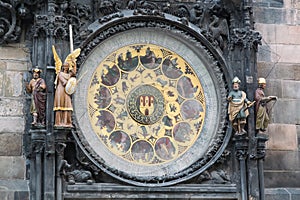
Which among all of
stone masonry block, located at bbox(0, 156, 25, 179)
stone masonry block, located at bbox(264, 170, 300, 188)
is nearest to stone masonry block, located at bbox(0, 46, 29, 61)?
stone masonry block, located at bbox(0, 156, 25, 179)

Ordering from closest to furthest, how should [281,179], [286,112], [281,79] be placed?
1. [281,179]
2. [286,112]
3. [281,79]

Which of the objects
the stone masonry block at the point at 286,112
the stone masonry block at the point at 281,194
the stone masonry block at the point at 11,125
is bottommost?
the stone masonry block at the point at 281,194

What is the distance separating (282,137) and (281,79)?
832 mm

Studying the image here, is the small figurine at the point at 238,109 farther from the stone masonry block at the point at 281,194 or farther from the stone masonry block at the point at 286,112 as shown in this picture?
the stone masonry block at the point at 281,194

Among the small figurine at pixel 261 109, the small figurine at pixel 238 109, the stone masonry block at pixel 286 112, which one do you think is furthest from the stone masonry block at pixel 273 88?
the small figurine at pixel 238 109

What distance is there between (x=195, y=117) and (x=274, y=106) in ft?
4.02

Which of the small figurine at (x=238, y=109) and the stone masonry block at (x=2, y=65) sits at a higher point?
the stone masonry block at (x=2, y=65)

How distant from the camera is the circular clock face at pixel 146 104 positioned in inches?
382

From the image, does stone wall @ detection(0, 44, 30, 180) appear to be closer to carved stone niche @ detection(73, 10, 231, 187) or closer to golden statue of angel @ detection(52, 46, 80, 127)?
golden statue of angel @ detection(52, 46, 80, 127)

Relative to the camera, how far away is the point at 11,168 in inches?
368

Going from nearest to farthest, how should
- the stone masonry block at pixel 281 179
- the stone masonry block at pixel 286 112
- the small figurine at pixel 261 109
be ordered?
the small figurine at pixel 261 109
the stone masonry block at pixel 281 179
the stone masonry block at pixel 286 112

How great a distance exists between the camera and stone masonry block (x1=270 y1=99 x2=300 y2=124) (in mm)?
10461

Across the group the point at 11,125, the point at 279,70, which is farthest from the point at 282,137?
the point at 11,125

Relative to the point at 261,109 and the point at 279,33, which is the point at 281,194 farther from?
the point at 279,33
